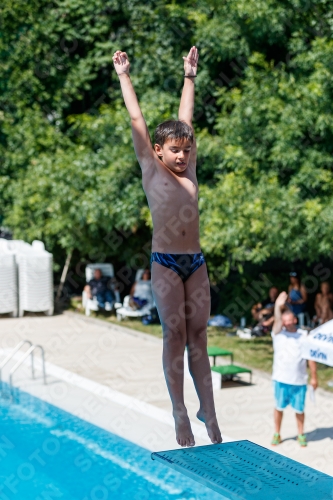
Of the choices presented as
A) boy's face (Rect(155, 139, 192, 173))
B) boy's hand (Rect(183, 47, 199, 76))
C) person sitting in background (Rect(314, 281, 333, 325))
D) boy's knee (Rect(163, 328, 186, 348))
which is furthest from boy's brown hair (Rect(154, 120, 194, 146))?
person sitting in background (Rect(314, 281, 333, 325))

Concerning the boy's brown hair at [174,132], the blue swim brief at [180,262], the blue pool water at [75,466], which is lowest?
the blue pool water at [75,466]

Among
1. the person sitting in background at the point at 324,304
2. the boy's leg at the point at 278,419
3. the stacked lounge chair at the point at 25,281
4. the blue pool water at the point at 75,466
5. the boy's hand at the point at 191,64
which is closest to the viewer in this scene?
the boy's hand at the point at 191,64

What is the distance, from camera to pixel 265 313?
1591cm

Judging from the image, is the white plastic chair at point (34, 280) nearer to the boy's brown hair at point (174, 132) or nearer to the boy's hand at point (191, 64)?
the boy's hand at point (191, 64)

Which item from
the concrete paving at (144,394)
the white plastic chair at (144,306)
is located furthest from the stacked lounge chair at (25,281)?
the white plastic chair at (144,306)

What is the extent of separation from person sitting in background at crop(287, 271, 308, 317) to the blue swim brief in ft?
33.1

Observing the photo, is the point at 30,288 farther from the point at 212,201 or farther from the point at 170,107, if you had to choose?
the point at 212,201

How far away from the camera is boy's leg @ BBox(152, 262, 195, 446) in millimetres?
5086

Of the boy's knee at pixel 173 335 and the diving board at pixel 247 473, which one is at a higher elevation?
the boy's knee at pixel 173 335

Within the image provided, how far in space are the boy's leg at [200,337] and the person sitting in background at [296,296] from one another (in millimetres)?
9904

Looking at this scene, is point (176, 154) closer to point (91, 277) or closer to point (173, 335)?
point (173, 335)

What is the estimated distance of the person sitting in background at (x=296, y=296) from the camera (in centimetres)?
1516

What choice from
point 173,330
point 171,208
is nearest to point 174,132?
point 171,208

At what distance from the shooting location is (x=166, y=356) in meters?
5.18
